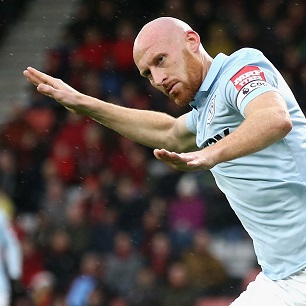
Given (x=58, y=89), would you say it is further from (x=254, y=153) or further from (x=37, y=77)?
(x=254, y=153)

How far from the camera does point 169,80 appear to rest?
4277 mm

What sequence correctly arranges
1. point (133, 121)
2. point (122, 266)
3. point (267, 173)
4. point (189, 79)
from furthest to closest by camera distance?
point (122, 266), point (133, 121), point (189, 79), point (267, 173)

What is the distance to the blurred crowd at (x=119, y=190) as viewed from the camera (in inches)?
424

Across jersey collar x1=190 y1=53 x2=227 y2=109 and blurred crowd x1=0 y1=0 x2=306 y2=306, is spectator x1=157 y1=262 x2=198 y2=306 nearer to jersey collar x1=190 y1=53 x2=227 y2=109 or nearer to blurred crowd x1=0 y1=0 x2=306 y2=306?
blurred crowd x1=0 y1=0 x2=306 y2=306

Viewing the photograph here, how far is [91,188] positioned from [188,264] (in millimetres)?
2012

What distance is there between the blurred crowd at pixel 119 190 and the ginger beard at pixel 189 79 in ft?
17.2

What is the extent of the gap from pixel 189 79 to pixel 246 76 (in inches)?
19.5

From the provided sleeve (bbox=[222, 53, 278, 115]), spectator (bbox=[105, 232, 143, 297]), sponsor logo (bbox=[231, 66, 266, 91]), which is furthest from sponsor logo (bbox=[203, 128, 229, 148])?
spectator (bbox=[105, 232, 143, 297])

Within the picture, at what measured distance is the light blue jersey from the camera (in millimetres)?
4086

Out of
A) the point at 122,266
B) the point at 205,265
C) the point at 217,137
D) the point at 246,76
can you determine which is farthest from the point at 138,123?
the point at 122,266

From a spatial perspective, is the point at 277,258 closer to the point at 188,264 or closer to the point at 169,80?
the point at 169,80

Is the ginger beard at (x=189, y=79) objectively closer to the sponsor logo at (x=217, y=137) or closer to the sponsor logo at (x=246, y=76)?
the sponsor logo at (x=217, y=137)

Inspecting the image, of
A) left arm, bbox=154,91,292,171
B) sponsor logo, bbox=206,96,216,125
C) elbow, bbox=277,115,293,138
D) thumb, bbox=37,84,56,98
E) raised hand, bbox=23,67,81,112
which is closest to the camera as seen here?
left arm, bbox=154,91,292,171

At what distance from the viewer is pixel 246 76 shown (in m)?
3.90
